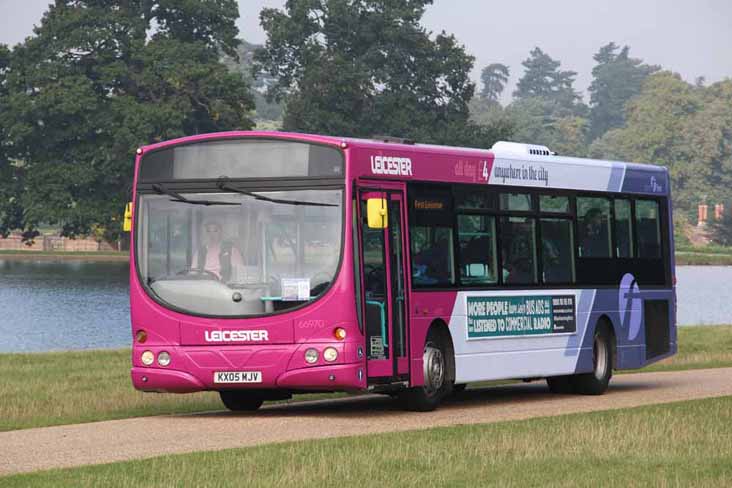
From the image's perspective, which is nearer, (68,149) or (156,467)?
(156,467)

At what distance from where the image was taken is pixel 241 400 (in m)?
19.9

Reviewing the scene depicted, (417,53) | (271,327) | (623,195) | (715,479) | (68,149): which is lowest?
(715,479)

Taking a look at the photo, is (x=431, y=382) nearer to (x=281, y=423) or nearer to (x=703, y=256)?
(x=281, y=423)

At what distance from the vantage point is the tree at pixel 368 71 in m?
101

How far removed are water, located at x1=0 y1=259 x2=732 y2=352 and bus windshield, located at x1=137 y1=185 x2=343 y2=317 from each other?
27253 mm

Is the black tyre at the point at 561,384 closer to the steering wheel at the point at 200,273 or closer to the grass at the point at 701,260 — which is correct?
the steering wheel at the point at 200,273

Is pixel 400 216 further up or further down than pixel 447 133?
further down

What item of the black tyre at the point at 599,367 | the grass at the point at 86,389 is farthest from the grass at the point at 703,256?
the black tyre at the point at 599,367

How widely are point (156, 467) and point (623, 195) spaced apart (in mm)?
11576

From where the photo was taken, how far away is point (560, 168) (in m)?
22.4

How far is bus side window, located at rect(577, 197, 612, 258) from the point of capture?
891 inches

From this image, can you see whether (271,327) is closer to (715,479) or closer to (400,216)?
(400,216)

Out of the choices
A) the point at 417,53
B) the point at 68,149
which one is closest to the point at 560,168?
the point at 68,149

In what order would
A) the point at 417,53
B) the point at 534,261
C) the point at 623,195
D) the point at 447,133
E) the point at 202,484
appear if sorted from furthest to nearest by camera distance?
the point at 417,53
the point at 447,133
the point at 623,195
the point at 534,261
the point at 202,484
